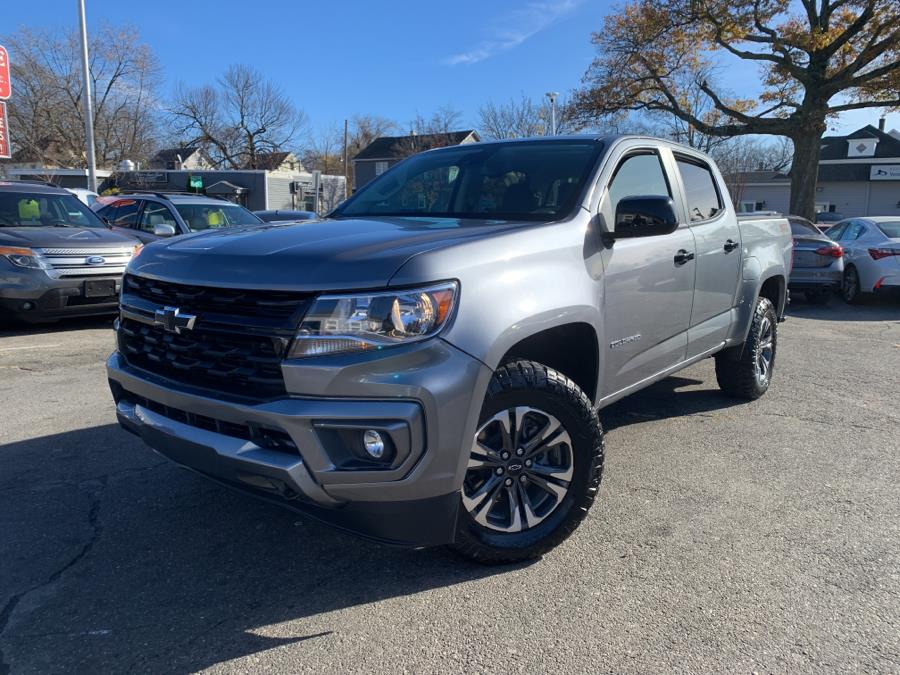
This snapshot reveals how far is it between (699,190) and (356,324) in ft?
10.3

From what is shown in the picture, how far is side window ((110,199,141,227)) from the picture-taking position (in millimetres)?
10797

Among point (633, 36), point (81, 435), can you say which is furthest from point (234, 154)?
Answer: point (81, 435)

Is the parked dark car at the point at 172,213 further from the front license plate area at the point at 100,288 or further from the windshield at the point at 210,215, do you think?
the front license plate area at the point at 100,288

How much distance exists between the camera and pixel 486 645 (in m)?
2.40

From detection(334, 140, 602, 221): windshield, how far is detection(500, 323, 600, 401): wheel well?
580 millimetres

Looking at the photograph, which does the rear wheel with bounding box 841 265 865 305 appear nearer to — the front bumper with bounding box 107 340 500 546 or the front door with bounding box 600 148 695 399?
the front door with bounding box 600 148 695 399

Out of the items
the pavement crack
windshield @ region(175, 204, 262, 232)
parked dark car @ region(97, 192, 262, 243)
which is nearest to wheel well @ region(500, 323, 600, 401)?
the pavement crack

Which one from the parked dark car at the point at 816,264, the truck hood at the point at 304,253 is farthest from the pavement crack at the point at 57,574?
the parked dark car at the point at 816,264

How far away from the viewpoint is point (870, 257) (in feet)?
37.7

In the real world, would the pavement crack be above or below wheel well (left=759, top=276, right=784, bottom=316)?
below

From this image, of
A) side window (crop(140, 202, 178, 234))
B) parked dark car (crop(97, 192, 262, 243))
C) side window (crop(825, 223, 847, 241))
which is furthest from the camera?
side window (crop(825, 223, 847, 241))

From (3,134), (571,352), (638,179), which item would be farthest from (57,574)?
(3,134)

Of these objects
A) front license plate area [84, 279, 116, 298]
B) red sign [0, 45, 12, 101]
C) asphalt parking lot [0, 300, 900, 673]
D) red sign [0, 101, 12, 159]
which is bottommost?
asphalt parking lot [0, 300, 900, 673]

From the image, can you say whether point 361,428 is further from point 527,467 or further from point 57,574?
point 57,574
